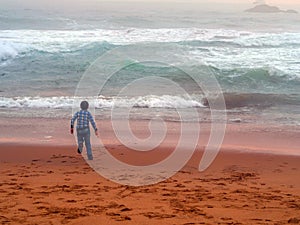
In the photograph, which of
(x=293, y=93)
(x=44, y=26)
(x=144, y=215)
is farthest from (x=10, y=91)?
(x=44, y=26)

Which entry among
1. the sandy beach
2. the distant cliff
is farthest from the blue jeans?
the distant cliff

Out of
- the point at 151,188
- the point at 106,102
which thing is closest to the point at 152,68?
the point at 106,102

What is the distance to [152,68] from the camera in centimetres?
2258

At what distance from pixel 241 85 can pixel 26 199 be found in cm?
1359

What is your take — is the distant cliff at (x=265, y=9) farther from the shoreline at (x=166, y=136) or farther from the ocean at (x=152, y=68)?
the shoreline at (x=166, y=136)

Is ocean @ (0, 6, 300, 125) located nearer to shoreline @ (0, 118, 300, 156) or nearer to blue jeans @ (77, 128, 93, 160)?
shoreline @ (0, 118, 300, 156)

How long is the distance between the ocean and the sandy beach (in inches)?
128

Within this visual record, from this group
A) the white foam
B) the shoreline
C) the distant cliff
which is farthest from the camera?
the distant cliff

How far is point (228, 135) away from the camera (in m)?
10.9

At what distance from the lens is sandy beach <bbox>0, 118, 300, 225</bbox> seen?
573 cm

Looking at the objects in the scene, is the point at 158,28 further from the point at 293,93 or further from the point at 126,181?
the point at 126,181

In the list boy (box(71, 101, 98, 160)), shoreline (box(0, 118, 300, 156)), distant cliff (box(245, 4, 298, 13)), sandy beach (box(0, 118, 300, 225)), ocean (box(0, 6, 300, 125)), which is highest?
distant cliff (box(245, 4, 298, 13))

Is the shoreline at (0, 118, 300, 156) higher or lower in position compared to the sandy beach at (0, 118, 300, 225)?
higher

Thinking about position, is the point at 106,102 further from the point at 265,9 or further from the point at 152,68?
the point at 265,9
